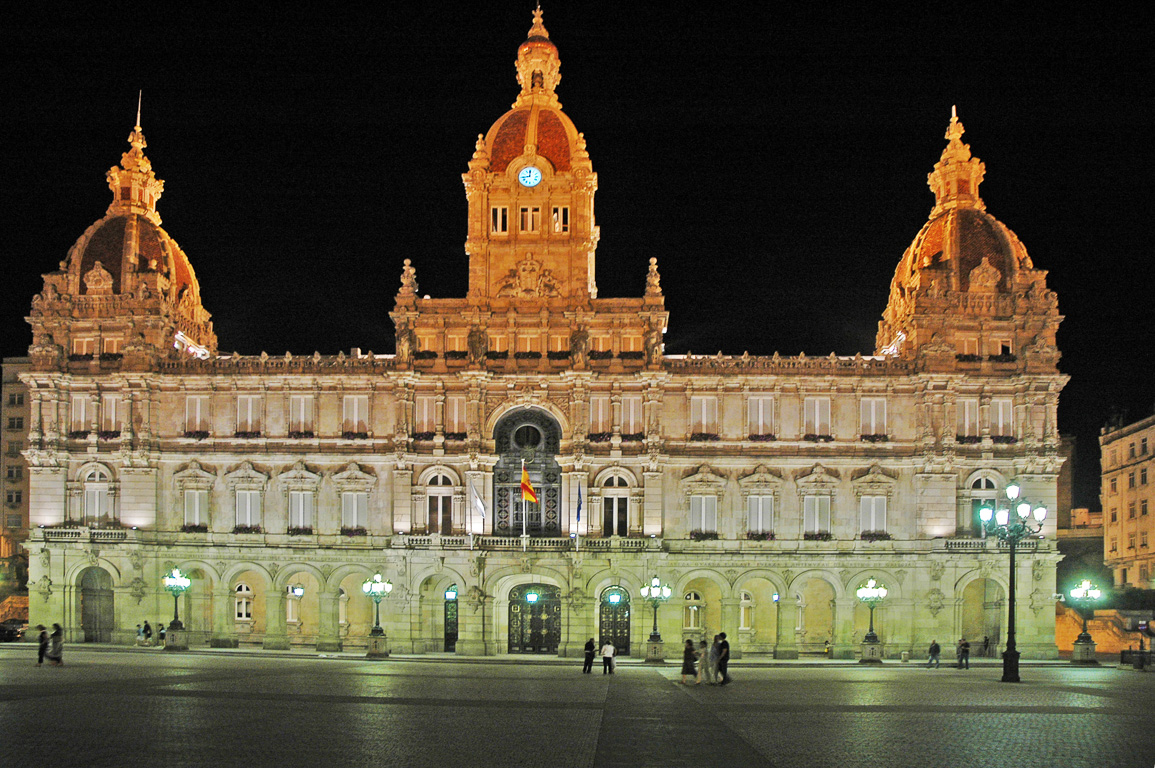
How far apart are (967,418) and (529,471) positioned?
27.8m

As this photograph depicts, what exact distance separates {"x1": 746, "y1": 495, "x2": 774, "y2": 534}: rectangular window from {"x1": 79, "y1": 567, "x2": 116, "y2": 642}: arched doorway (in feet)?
135

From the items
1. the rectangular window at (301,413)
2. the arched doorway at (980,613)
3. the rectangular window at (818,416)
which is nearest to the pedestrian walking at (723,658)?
the rectangular window at (818,416)

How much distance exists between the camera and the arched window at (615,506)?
80.2 m

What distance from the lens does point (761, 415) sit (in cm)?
8169

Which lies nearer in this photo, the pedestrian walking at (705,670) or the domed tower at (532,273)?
the pedestrian walking at (705,670)

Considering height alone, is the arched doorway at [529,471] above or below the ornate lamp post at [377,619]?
above

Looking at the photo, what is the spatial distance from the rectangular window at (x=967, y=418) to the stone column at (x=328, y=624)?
40.8 meters

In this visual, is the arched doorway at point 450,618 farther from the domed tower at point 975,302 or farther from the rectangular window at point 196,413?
the domed tower at point 975,302

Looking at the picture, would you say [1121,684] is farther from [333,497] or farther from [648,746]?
[333,497]

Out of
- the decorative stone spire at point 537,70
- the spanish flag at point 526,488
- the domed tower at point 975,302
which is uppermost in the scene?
the decorative stone spire at point 537,70

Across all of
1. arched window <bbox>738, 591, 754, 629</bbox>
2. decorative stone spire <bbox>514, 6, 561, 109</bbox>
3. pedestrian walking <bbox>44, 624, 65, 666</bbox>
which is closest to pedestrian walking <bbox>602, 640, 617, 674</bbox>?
pedestrian walking <bbox>44, 624, 65, 666</bbox>

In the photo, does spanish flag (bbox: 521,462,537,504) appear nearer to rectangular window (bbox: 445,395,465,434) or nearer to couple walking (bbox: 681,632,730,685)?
rectangular window (bbox: 445,395,465,434)

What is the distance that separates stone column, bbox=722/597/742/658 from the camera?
79.3 metres

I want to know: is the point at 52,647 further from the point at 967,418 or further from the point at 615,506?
the point at 967,418
